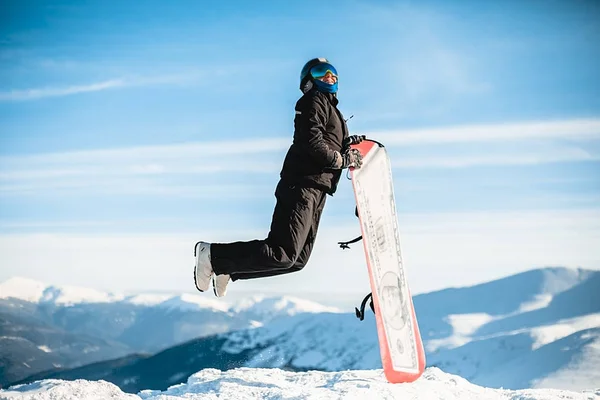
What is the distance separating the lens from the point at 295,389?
594cm

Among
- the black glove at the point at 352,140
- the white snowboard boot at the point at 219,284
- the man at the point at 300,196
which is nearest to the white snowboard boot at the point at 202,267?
the man at the point at 300,196

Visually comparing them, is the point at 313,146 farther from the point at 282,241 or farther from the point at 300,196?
the point at 282,241

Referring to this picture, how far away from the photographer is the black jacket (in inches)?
236

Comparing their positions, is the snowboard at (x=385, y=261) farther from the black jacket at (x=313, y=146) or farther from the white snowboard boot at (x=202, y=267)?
the white snowboard boot at (x=202, y=267)

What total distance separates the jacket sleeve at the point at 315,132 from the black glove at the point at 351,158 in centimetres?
12

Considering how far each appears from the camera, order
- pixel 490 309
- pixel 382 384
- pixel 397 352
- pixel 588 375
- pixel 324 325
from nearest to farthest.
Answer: pixel 382 384 < pixel 397 352 < pixel 588 375 < pixel 490 309 < pixel 324 325

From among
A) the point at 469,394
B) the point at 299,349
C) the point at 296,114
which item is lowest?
the point at 299,349

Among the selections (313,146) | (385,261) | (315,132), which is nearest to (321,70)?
(315,132)

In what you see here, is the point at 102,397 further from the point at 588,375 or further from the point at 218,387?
the point at 588,375

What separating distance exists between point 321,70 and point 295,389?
9.28 ft

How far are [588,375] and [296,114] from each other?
10805mm

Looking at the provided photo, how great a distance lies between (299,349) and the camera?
36.1 meters

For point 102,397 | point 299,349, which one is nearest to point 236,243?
point 102,397

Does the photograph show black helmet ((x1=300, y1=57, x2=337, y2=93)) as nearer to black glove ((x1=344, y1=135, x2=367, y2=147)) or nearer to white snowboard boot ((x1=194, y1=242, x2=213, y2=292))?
black glove ((x1=344, y1=135, x2=367, y2=147))
